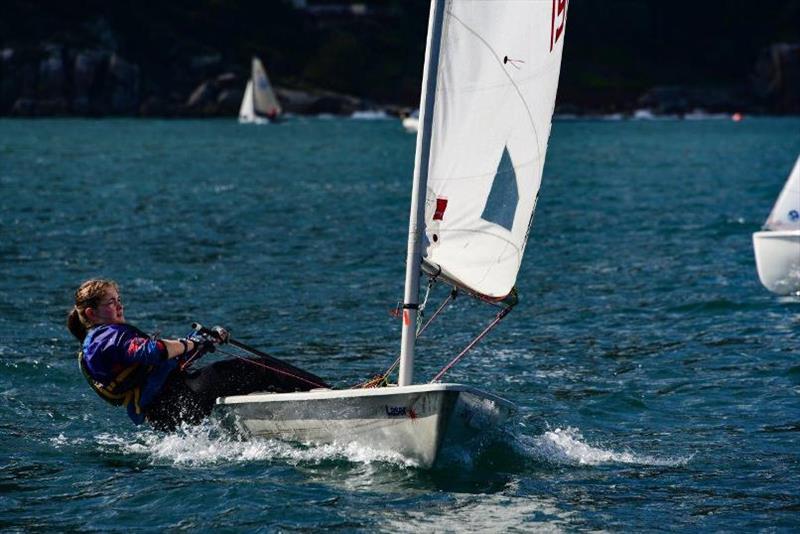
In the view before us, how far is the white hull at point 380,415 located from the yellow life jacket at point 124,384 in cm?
80

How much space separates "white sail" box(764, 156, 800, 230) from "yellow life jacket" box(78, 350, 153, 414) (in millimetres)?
14922

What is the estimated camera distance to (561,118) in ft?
523

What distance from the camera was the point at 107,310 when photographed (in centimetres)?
1317

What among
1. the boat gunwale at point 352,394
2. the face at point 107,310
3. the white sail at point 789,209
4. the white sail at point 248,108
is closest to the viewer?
the boat gunwale at point 352,394

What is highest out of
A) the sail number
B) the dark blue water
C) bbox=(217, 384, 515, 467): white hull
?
the sail number

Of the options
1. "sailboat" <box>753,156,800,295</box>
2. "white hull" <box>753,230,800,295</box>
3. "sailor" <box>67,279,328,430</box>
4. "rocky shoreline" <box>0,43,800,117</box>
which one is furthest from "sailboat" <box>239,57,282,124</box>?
"sailor" <box>67,279,328,430</box>

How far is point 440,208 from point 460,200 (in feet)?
0.78

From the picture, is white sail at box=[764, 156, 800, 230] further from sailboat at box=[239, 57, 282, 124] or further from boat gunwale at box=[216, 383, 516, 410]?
sailboat at box=[239, 57, 282, 124]

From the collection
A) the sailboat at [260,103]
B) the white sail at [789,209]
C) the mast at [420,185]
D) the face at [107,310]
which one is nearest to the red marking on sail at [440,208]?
the mast at [420,185]

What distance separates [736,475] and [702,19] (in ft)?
637

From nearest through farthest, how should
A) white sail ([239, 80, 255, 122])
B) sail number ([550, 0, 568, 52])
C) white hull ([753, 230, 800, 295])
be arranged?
sail number ([550, 0, 568, 52]), white hull ([753, 230, 800, 295]), white sail ([239, 80, 255, 122])

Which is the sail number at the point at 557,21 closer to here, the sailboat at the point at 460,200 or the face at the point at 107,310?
the sailboat at the point at 460,200

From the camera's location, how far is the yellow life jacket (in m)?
13.4

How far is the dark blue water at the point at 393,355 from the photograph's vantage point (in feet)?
41.1
